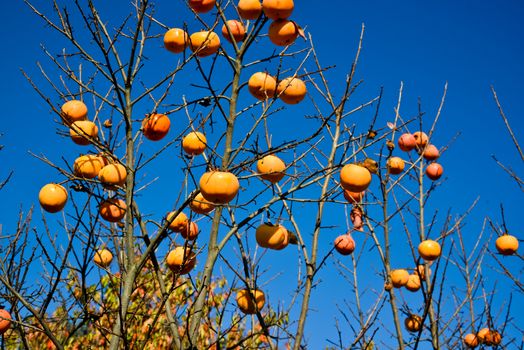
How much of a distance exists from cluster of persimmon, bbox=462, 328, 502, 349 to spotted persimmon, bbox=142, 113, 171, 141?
9.96 feet

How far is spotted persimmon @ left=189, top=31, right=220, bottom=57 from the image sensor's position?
128 inches

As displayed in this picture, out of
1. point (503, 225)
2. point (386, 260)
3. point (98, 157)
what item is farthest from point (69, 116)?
point (503, 225)

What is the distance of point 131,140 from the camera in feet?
10.4

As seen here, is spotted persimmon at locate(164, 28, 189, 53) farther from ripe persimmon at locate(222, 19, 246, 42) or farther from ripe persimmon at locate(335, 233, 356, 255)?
ripe persimmon at locate(335, 233, 356, 255)

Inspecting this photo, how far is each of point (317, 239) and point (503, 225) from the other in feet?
7.84

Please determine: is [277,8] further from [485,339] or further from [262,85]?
[485,339]

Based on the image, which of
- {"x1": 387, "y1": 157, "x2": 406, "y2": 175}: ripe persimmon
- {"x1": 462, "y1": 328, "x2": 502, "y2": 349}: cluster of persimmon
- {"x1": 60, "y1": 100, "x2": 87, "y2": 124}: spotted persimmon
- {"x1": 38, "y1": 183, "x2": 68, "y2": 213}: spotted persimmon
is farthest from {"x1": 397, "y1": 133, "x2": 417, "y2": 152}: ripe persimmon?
{"x1": 38, "y1": 183, "x2": 68, "y2": 213}: spotted persimmon

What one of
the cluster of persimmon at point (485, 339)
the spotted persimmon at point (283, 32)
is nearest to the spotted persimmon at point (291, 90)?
the spotted persimmon at point (283, 32)

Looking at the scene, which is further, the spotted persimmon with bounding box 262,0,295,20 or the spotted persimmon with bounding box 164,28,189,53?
the spotted persimmon with bounding box 164,28,189,53

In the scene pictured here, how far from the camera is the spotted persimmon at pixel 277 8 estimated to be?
3.12 m

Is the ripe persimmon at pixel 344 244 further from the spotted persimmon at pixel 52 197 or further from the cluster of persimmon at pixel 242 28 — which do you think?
the spotted persimmon at pixel 52 197

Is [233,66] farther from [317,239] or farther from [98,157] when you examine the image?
[317,239]

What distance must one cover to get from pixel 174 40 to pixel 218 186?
1319 millimetres

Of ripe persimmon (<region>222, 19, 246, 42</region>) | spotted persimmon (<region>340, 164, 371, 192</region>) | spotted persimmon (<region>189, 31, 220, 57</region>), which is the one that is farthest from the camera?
ripe persimmon (<region>222, 19, 246, 42</region>)
